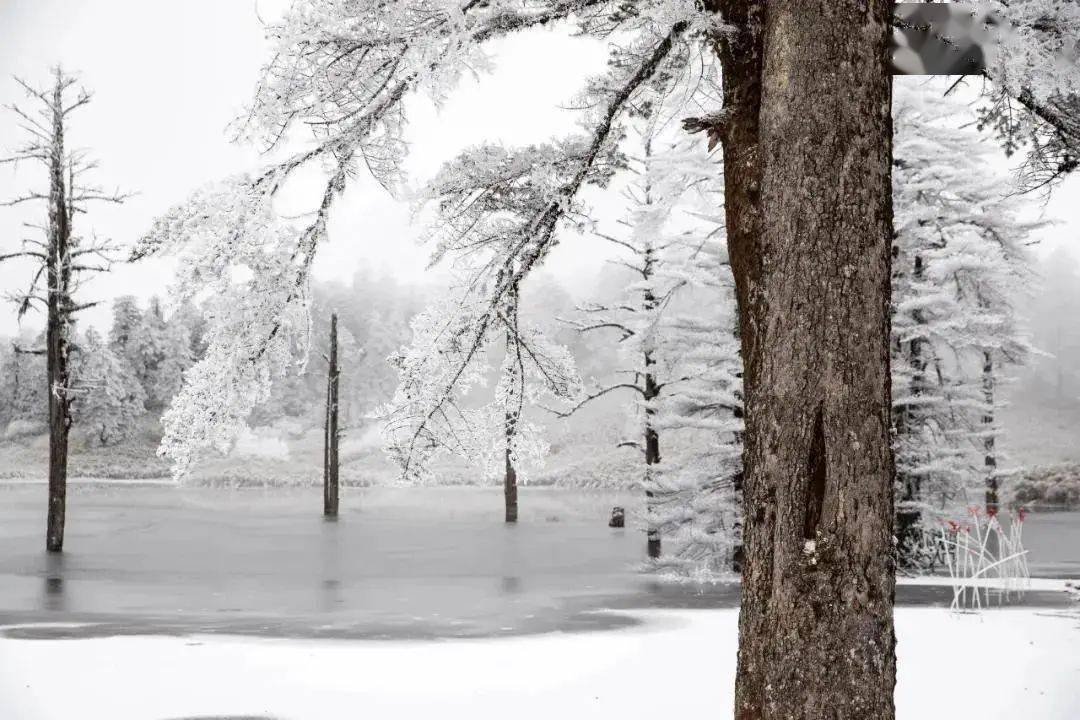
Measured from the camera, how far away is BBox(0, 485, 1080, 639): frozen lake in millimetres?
9547

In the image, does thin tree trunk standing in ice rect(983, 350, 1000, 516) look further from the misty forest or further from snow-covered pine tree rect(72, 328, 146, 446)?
snow-covered pine tree rect(72, 328, 146, 446)

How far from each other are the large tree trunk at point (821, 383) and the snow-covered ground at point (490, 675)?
2.88m

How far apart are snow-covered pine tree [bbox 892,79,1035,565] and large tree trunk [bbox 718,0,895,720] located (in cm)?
947

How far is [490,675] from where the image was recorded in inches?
253

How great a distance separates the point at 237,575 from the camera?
14.7 metres

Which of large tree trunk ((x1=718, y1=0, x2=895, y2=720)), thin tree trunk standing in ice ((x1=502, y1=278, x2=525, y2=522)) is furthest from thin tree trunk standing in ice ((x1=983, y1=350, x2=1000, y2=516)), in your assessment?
large tree trunk ((x1=718, y1=0, x2=895, y2=720))

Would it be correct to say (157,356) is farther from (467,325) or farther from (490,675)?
(467,325)

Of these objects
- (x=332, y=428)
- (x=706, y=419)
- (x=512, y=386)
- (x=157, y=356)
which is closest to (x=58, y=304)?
(x=332, y=428)

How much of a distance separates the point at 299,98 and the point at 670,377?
383 inches

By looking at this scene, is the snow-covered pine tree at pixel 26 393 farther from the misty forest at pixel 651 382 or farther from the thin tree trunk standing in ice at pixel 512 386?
the thin tree trunk standing in ice at pixel 512 386

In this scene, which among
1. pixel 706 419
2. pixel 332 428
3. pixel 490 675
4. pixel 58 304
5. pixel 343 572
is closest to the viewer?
pixel 490 675

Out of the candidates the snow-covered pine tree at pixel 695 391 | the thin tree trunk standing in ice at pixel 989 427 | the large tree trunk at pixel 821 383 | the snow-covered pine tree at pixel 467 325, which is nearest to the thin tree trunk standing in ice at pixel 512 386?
the snow-covered pine tree at pixel 467 325

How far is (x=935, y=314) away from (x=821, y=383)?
1128cm

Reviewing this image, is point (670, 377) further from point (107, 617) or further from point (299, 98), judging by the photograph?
point (299, 98)
